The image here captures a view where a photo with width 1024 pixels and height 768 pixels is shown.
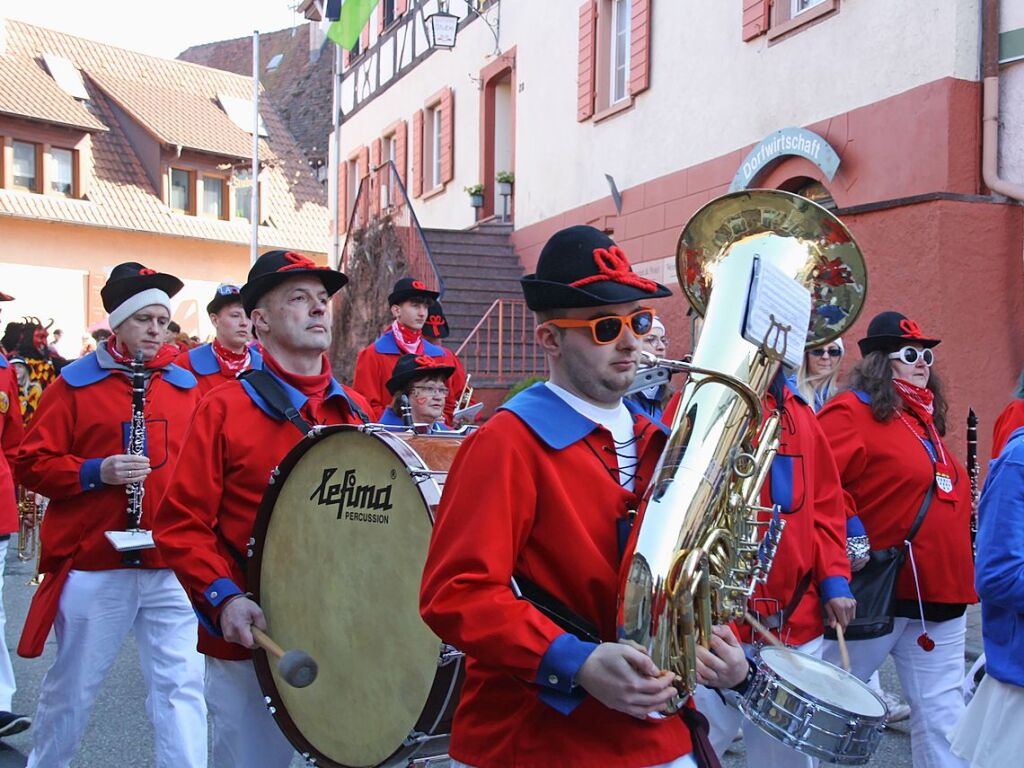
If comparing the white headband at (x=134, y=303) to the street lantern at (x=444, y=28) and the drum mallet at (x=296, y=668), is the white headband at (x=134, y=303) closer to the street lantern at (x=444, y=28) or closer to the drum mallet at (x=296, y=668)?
the drum mallet at (x=296, y=668)

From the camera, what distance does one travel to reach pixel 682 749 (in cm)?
248

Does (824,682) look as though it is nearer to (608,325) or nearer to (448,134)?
(608,325)

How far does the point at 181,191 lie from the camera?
106ft

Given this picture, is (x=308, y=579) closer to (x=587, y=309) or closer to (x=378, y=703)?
(x=378, y=703)

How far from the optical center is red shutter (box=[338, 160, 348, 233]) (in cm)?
2841

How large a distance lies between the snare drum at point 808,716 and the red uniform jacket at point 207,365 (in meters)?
4.13

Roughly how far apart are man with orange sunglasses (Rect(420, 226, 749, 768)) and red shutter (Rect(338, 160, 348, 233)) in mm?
26284

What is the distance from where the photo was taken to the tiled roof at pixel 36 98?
2842cm

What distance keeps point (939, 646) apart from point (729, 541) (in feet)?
9.00

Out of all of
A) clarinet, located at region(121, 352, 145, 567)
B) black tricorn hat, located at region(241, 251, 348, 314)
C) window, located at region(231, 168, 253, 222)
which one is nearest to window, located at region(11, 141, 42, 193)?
window, located at region(231, 168, 253, 222)

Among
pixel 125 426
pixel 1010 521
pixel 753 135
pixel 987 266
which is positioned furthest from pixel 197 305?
pixel 1010 521

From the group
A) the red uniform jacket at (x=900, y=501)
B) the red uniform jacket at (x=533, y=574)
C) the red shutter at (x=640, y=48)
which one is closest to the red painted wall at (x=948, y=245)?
the red shutter at (x=640, y=48)

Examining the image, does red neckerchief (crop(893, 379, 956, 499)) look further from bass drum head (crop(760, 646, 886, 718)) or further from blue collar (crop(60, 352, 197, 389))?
blue collar (crop(60, 352, 197, 389))

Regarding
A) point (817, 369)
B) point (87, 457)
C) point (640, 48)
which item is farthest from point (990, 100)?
point (87, 457)
